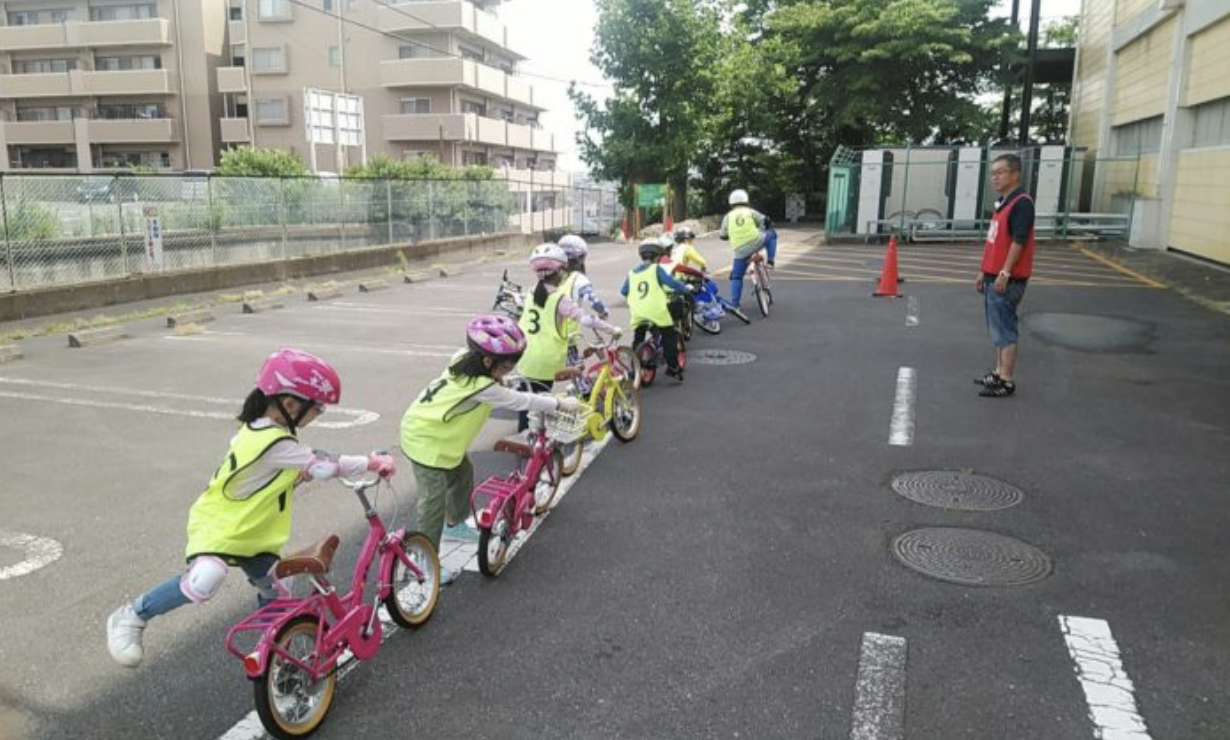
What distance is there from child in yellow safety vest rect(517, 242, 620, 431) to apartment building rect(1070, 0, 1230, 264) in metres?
14.5

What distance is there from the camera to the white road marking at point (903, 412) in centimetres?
665

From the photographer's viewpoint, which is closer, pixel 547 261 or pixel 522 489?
pixel 522 489

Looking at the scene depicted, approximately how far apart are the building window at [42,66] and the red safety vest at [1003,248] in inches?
1921

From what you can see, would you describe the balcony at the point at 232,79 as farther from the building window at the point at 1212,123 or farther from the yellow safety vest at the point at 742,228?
the building window at the point at 1212,123

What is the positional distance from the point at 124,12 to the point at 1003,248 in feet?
158

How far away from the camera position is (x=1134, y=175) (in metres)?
22.1

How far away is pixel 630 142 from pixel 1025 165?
13201 mm

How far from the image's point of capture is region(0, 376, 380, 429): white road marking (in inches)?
286

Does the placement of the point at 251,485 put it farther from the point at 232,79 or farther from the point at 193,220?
the point at 232,79

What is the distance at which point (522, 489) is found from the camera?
4.54 m

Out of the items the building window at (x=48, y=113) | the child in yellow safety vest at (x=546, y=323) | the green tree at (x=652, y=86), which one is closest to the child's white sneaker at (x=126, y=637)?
the child in yellow safety vest at (x=546, y=323)

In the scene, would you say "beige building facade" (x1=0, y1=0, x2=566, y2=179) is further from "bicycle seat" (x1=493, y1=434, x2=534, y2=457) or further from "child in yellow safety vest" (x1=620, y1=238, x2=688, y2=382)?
"bicycle seat" (x1=493, y1=434, x2=534, y2=457)

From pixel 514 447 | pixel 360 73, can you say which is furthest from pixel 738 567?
pixel 360 73

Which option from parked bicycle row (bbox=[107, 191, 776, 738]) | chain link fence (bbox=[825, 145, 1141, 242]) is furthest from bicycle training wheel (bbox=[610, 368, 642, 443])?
chain link fence (bbox=[825, 145, 1141, 242])
